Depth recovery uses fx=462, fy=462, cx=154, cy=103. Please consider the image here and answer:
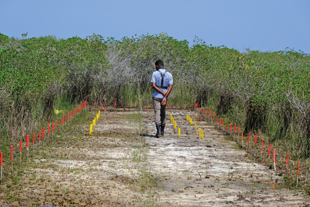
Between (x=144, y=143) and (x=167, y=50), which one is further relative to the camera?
(x=167, y=50)

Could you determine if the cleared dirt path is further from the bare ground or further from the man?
the man

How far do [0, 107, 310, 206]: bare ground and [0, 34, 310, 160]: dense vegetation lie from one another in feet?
4.50

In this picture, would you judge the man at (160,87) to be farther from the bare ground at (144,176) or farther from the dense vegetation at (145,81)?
the dense vegetation at (145,81)

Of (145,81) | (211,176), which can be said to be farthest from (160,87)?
(145,81)

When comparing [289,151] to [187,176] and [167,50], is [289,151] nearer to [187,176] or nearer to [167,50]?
[187,176]

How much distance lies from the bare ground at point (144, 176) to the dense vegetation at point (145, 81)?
137 cm

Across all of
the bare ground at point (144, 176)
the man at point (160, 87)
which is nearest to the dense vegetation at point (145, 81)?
the bare ground at point (144, 176)

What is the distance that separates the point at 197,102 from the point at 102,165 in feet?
41.1

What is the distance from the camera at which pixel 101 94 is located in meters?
19.8

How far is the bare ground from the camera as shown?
6273 millimetres

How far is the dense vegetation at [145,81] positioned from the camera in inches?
436

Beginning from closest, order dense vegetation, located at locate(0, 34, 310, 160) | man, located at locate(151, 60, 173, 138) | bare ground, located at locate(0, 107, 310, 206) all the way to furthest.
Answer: bare ground, located at locate(0, 107, 310, 206)
dense vegetation, located at locate(0, 34, 310, 160)
man, located at locate(151, 60, 173, 138)

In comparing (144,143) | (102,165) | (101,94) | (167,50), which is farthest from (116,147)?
(167,50)

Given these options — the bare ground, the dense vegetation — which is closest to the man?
the bare ground
